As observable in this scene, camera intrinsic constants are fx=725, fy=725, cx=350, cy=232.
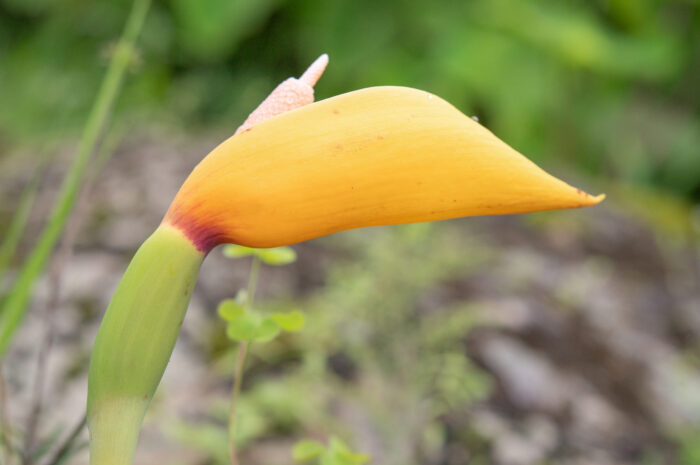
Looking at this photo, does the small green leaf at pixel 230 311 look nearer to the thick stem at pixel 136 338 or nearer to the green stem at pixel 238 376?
the green stem at pixel 238 376

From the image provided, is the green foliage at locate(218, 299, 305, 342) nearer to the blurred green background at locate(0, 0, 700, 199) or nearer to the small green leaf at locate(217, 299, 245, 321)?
the small green leaf at locate(217, 299, 245, 321)

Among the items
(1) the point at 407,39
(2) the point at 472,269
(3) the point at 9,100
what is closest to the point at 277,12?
(1) the point at 407,39

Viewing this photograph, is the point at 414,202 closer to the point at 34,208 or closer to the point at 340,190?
the point at 340,190

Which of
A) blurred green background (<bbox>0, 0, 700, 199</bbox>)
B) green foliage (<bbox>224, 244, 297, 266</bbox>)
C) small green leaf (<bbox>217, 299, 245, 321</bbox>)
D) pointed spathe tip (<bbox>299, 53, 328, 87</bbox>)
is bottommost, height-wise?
small green leaf (<bbox>217, 299, 245, 321</bbox>)

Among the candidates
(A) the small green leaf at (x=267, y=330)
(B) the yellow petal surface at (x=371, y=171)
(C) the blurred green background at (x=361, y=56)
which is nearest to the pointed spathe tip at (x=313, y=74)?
(B) the yellow petal surface at (x=371, y=171)

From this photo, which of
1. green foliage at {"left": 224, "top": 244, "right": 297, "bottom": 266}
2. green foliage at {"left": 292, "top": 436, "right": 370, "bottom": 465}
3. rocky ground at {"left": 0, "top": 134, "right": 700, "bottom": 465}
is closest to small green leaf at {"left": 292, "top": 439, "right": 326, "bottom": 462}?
green foliage at {"left": 292, "top": 436, "right": 370, "bottom": 465}

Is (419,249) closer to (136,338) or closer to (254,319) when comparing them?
(254,319)

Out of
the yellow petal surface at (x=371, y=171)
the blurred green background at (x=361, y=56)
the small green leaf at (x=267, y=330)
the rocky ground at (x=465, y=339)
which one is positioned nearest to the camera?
the yellow petal surface at (x=371, y=171)
